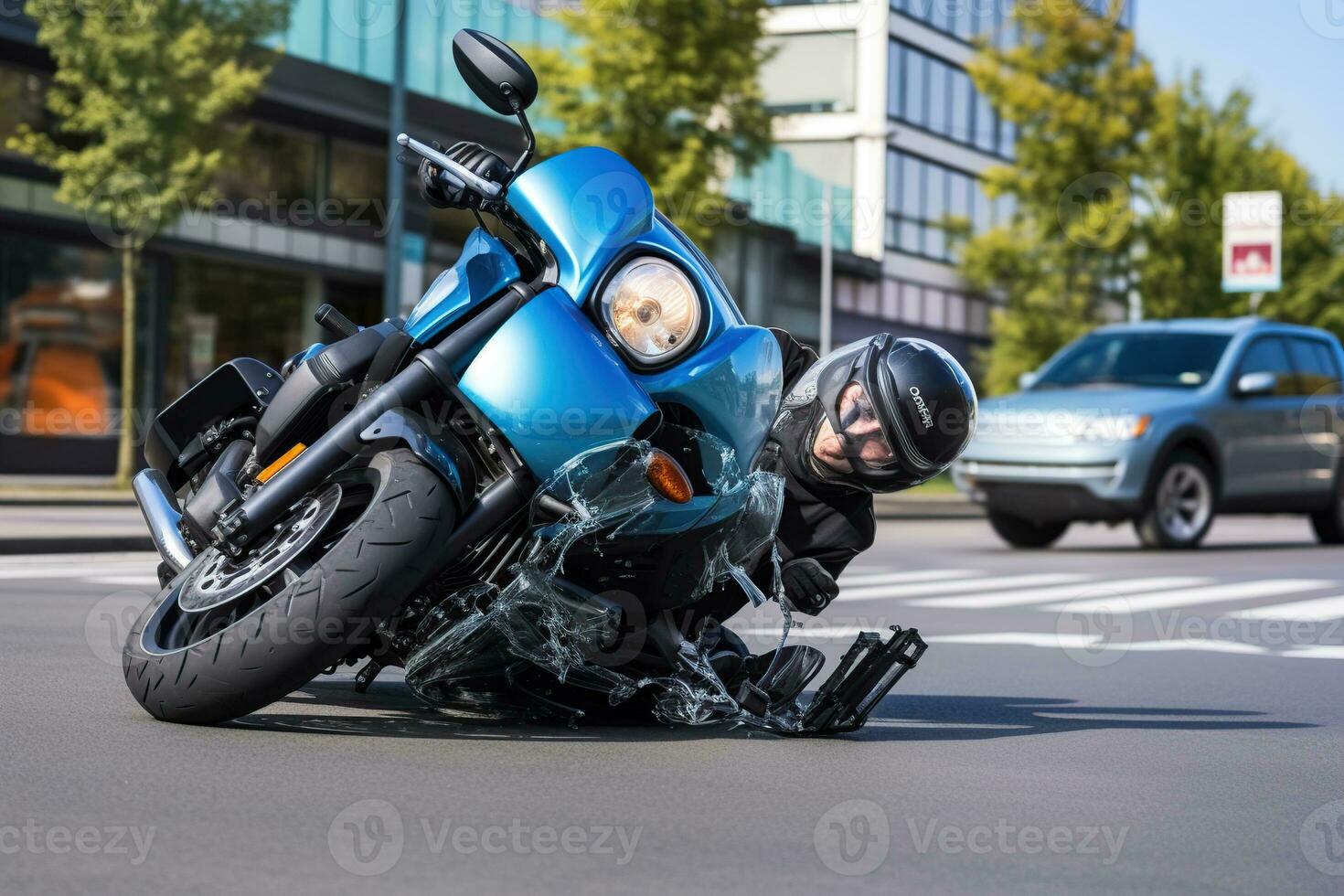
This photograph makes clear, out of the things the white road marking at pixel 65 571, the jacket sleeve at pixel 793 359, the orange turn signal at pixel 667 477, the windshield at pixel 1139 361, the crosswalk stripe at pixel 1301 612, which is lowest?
the white road marking at pixel 65 571

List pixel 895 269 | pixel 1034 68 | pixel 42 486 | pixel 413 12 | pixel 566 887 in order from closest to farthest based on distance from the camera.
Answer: pixel 566 887 < pixel 42 486 < pixel 413 12 < pixel 1034 68 < pixel 895 269

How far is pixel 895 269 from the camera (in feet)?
164

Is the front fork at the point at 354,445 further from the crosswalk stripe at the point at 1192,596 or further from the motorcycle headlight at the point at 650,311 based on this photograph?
the crosswalk stripe at the point at 1192,596

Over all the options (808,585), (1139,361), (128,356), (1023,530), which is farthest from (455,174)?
(128,356)

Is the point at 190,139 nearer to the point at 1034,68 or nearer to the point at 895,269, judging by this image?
the point at 1034,68

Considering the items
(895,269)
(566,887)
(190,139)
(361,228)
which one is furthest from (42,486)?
(895,269)

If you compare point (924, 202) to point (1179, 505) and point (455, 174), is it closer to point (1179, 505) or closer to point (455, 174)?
point (1179, 505)

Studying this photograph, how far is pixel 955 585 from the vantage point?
11812 millimetres

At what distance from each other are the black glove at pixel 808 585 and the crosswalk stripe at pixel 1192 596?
17.4ft

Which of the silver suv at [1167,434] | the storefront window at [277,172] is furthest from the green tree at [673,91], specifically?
the silver suv at [1167,434]

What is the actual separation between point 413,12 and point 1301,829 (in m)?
26.4

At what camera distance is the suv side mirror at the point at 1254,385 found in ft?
51.4

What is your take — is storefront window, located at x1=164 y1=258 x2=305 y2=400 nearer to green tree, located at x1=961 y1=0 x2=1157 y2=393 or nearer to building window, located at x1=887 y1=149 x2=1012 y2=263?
green tree, located at x1=961 y1=0 x2=1157 y2=393

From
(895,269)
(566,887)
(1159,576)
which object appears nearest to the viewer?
(566,887)
